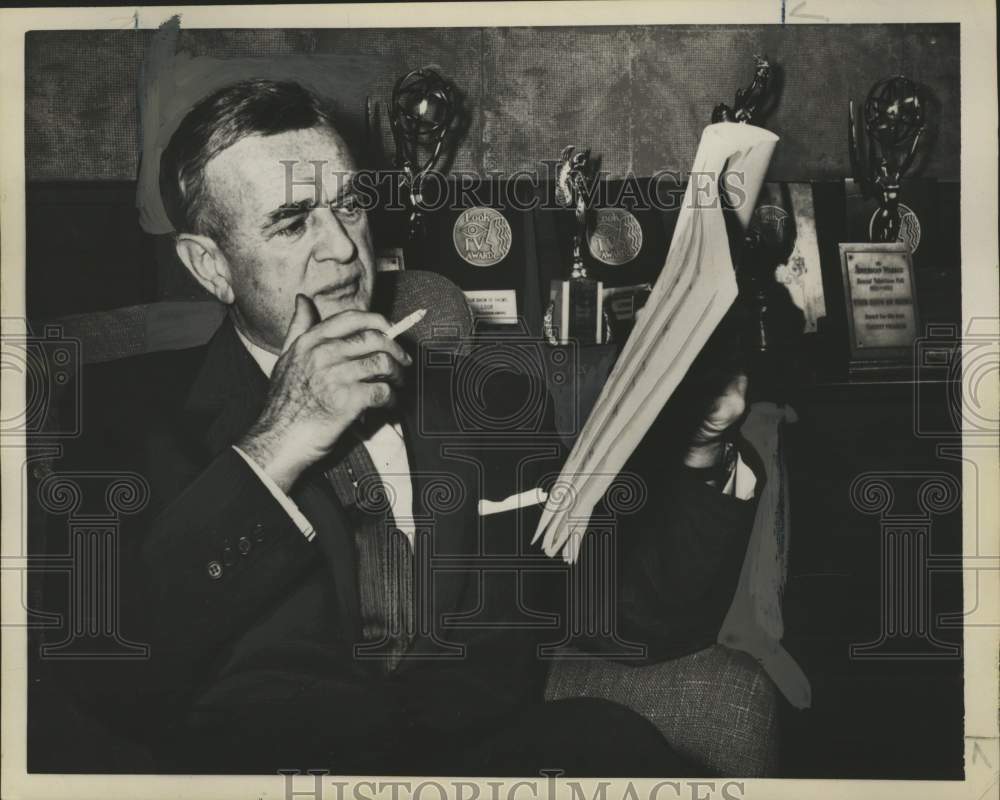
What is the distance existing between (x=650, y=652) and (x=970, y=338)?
901 millimetres

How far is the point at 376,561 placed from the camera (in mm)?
1832

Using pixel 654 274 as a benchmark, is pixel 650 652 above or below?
below

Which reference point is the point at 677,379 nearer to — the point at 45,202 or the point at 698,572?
the point at 698,572

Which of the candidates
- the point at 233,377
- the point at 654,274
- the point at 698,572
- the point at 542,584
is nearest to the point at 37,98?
the point at 233,377

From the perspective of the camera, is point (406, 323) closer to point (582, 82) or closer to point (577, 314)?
point (577, 314)

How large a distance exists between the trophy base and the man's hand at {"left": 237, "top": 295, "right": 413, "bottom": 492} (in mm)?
325

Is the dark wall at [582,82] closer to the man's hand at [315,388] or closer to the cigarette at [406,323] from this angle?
the cigarette at [406,323]

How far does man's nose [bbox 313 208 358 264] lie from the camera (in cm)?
181

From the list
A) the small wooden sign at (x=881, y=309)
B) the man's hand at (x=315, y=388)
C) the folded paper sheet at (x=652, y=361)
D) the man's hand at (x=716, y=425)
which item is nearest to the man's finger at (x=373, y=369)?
the man's hand at (x=315, y=388)

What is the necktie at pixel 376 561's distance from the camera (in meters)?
1.83

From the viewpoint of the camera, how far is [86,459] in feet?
6.13

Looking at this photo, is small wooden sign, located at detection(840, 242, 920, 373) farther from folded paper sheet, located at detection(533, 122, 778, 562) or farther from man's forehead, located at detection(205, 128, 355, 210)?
man's forehead, located at detection(205, 128, 355, 210)

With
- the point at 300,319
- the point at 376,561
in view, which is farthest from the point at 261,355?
the point at 376,561

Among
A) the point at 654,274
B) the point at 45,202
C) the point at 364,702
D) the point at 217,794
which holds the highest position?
the point at 45,202
